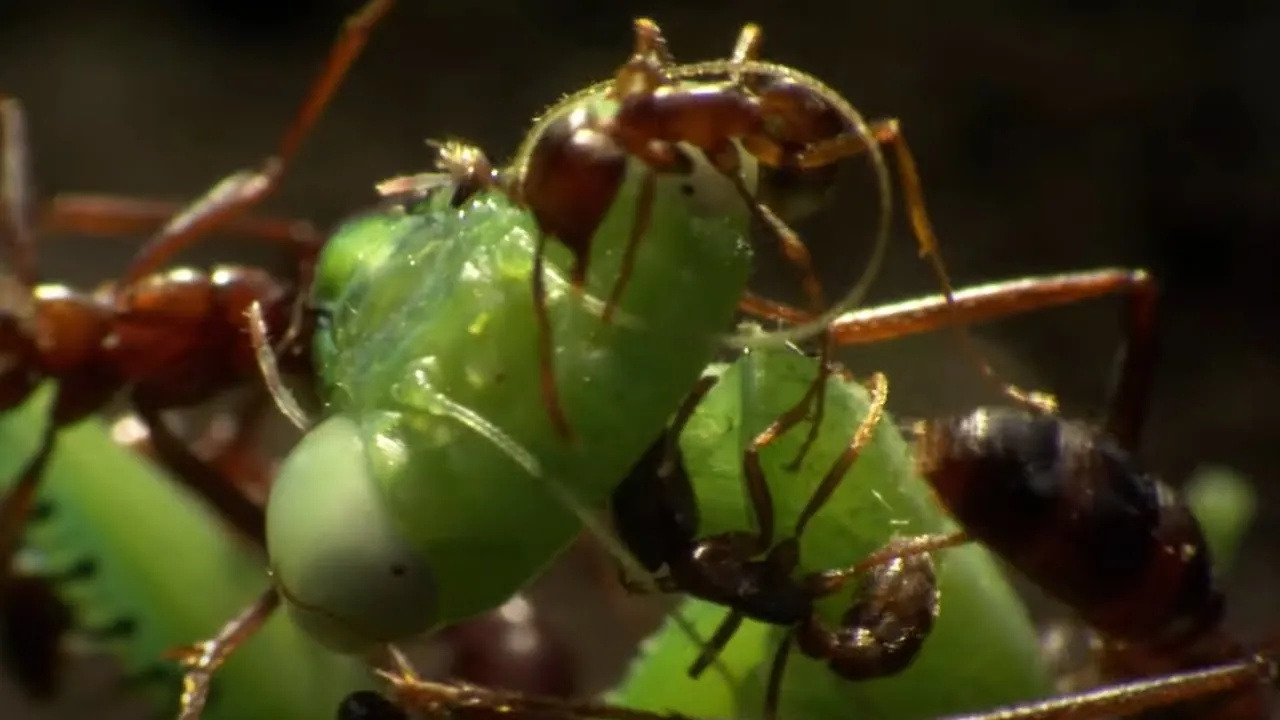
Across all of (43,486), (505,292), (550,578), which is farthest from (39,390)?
(505,292)

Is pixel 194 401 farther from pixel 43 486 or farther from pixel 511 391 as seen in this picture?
pixel 511 391

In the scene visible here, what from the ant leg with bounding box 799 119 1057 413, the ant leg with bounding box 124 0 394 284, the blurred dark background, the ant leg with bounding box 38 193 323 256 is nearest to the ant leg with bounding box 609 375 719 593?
the ant leg with bounding box 799 119 1057 413

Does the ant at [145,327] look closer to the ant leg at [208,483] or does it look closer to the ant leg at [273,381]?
the ant leg at [208,483]

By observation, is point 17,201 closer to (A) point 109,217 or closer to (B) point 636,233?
(A) point 109,217

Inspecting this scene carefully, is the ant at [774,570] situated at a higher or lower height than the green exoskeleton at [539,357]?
lower

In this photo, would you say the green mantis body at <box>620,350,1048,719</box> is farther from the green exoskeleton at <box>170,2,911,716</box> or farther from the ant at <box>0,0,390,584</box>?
the ant at <box>0,0,390,584</box>

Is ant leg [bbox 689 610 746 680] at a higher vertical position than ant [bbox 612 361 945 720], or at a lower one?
lower

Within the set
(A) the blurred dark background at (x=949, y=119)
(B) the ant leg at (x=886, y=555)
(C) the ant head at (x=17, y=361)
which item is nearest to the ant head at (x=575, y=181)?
(B) the ant leg at (x=886, y=555)
